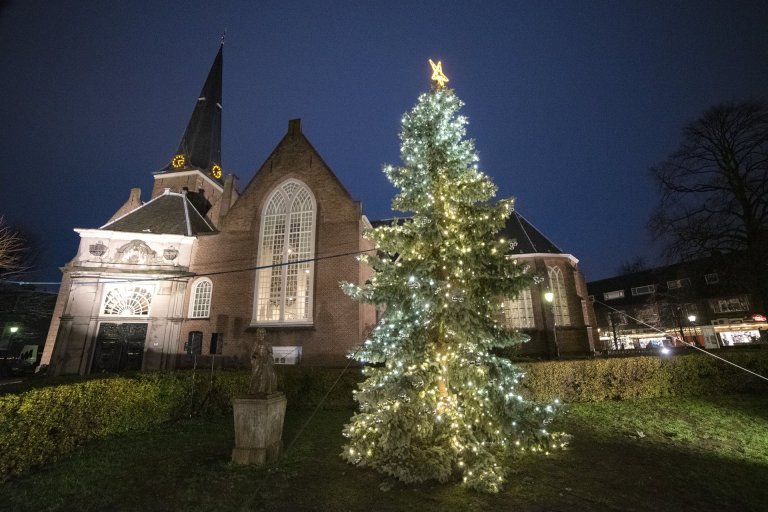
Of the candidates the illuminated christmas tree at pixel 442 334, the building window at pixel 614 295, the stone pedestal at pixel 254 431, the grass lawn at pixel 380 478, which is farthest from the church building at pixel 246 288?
the building window at pixel 614 295

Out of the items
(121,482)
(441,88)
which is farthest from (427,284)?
(121,482)

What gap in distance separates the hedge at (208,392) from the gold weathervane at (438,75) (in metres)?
7.52

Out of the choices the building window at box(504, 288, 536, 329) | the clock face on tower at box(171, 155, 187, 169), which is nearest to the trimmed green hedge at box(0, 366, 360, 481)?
the building window at box(504, 288, 536, 329)

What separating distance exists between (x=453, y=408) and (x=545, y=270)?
61.8 ft

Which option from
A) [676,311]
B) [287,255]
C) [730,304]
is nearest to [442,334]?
[287,255]

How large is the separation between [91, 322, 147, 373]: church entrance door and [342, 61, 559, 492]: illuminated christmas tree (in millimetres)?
17419

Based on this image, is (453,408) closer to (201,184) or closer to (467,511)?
(467,511)

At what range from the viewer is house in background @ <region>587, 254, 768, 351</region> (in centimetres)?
3269

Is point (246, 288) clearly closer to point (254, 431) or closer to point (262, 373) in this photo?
point (262, 373)

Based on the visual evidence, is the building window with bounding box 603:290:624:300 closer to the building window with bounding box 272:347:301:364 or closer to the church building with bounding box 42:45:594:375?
the church building with bounding box 42:45:594:375

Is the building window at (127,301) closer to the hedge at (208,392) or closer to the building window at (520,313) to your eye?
the hedge at (208,392)

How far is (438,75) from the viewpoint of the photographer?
27.5 feet

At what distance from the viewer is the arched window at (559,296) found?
72.6ft

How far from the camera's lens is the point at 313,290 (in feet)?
59.5
